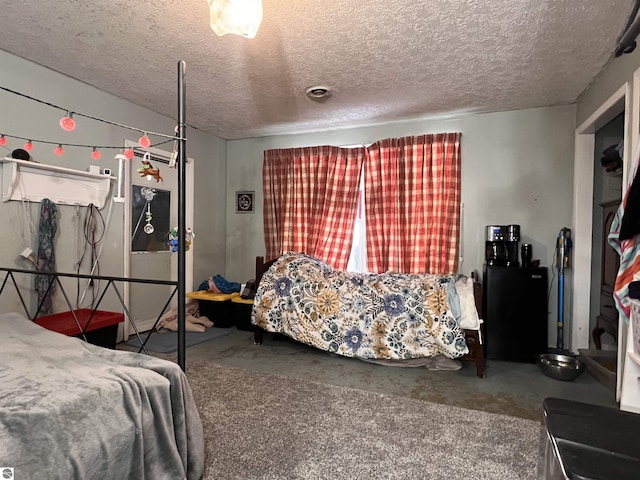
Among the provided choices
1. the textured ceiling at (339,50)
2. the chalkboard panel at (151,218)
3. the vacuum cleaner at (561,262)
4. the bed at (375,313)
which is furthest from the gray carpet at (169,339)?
the vacuum cleaner at (561,262)

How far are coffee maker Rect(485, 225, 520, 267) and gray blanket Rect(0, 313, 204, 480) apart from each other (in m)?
2.86

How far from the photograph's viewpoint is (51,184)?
2.75 m

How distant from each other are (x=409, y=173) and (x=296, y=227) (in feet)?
4.72

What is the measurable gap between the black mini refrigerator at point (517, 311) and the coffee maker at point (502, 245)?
19 centimetres

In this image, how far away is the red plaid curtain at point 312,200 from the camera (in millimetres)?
4047

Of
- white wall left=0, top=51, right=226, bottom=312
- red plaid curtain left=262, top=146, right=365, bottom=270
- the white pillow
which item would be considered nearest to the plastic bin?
white wall left=0, top=51, right=226, bottom=312

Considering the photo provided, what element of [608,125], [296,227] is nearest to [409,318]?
[296,227]

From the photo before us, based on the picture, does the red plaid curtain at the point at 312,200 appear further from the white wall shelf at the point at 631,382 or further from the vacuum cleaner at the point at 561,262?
the white wall shelf at the point at 631,382

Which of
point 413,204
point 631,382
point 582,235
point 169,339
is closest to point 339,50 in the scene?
point 413,204

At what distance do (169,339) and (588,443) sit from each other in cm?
341

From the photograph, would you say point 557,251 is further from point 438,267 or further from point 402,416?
point 402,416

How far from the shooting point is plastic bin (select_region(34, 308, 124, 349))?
2.51 meters

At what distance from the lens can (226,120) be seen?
12.8 ft

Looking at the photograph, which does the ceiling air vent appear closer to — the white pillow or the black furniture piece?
the white pillow
